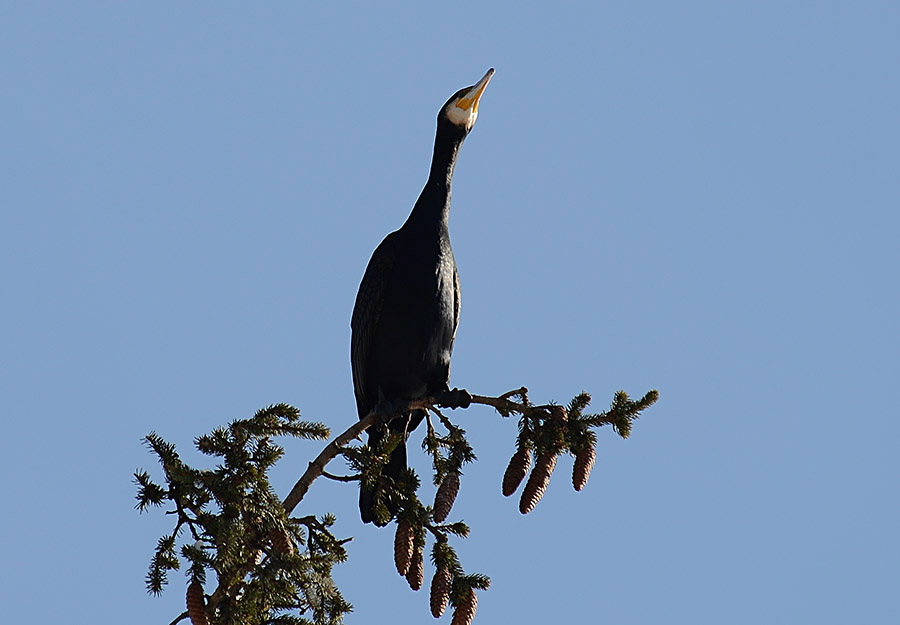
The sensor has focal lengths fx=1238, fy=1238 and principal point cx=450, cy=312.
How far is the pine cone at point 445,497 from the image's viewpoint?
477cm

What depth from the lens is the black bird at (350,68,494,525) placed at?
6.54 m

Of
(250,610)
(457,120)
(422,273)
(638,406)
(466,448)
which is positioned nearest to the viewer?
(250,610)

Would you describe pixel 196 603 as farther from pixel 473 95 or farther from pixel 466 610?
pixel 473 95

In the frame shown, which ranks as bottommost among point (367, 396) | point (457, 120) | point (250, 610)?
point (250, 610)

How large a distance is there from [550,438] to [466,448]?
422 millimetres

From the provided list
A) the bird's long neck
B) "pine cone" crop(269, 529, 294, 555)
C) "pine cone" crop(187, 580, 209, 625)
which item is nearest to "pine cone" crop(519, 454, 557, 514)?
"pine cone" crop(269, 529, 294, 555)

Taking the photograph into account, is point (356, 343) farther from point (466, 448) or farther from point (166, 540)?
point (166, 540)

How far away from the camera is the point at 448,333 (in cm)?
667

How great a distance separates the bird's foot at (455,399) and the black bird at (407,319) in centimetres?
24

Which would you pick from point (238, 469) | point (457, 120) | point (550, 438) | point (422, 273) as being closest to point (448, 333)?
point (422, 273)

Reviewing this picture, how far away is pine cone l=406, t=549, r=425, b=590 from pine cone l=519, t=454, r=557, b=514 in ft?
1.41

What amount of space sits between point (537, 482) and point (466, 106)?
325 cm

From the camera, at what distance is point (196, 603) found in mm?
4082

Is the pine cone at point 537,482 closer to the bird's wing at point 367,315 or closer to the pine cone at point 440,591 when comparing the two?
the pine cone at point 440,591
